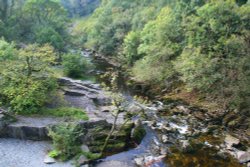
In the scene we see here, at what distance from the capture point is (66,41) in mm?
52500

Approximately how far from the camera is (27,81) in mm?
24016

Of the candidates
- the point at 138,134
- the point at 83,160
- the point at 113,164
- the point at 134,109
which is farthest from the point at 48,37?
the point at 113,164

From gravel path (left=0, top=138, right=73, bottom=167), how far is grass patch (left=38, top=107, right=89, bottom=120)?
10.5 ft

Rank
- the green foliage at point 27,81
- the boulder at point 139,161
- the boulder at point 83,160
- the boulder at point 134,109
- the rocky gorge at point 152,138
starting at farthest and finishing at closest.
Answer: the boulder at point 134,109 → the green foliage at point 27,81 → the rocky gorge at point 152,138 → the boulder at point 139,161 → the boulder at point 83,160

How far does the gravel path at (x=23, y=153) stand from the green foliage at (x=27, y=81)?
11.1ft

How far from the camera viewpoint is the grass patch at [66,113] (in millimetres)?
23703

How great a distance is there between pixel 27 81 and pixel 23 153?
627cm

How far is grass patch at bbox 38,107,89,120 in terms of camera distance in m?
23.7

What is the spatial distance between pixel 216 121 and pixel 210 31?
956 cm

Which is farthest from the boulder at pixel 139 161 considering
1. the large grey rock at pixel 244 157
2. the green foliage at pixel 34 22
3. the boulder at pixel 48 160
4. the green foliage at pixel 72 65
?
the green foliage at pixel 34 22

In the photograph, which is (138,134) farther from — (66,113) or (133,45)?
(133,45)

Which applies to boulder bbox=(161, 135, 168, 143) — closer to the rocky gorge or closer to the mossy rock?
the rocky gorge

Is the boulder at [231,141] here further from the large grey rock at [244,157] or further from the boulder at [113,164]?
the boulder at [113,164]

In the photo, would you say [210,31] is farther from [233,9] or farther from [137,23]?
[137,23]
